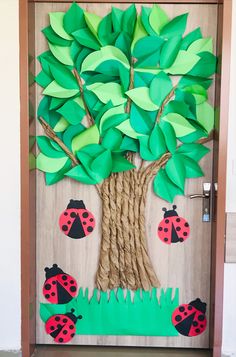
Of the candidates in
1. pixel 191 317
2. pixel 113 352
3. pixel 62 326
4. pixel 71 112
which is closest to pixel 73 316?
pixel 62 326

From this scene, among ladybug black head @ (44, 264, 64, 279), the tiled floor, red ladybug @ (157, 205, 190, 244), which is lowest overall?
the tiled floor

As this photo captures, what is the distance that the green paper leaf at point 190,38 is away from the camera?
2312 mm

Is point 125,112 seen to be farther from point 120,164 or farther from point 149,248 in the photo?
point 149,248

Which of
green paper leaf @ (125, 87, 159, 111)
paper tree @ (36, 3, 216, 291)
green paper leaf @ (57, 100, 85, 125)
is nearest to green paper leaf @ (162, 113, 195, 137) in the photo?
paper tree @ (36, 3, 216, 291)

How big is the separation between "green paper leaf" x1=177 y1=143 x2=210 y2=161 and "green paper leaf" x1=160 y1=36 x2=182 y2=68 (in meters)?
0.44

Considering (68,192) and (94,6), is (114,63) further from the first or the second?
(68,192)

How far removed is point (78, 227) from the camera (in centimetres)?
245

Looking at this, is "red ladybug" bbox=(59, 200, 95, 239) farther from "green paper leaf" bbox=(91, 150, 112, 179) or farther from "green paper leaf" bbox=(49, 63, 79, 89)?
"green paper leaf" bbox=(49, 63, 79, 89)

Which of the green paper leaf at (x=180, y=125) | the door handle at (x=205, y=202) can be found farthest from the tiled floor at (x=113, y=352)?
the green paper leaf at (x=180, y=125)

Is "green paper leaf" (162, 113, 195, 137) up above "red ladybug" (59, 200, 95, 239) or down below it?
above

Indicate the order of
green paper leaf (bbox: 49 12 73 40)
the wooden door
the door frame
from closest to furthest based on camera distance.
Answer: the door frame → green paper leaf (bbox: 49 12 73 40) → the wooden door

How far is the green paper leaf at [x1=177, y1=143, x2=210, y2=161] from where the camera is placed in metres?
2.36

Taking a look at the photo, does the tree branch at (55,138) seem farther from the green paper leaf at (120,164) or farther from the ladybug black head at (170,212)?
the ladybug black head at (170,212)

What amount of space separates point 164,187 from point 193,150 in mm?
256
